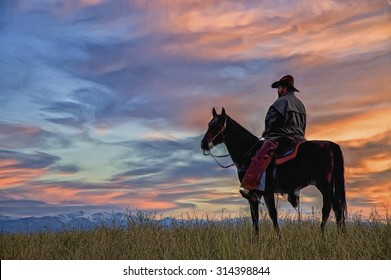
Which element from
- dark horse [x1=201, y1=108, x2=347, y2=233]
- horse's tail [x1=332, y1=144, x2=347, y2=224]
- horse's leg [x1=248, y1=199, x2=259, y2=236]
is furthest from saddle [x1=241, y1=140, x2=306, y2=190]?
horse's tail [x1=332, y1=144, x2=347, y2=224]

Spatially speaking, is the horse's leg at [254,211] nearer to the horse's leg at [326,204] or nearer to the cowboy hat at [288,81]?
the horse's leg at [326,204]

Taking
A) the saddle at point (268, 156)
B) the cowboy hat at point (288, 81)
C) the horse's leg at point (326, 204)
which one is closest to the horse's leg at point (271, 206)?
the saddle at point (268, 156)

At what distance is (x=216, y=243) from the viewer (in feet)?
26.8

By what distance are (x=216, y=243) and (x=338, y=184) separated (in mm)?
2738

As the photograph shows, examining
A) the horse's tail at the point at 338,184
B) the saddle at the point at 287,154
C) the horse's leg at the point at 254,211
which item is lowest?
the horse's leg at the point at 254,211

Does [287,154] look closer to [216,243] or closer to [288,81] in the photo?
[288,81]

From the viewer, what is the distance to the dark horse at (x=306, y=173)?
9.17 metres

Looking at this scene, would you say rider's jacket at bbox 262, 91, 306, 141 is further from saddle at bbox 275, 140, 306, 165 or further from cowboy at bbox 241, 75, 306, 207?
saddle at bbox 275, 140, 306, 165

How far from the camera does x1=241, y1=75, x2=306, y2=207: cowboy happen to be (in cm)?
916

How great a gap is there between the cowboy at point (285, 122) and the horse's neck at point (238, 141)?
462 millimetres

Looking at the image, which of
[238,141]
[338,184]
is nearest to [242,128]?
[238,141]
